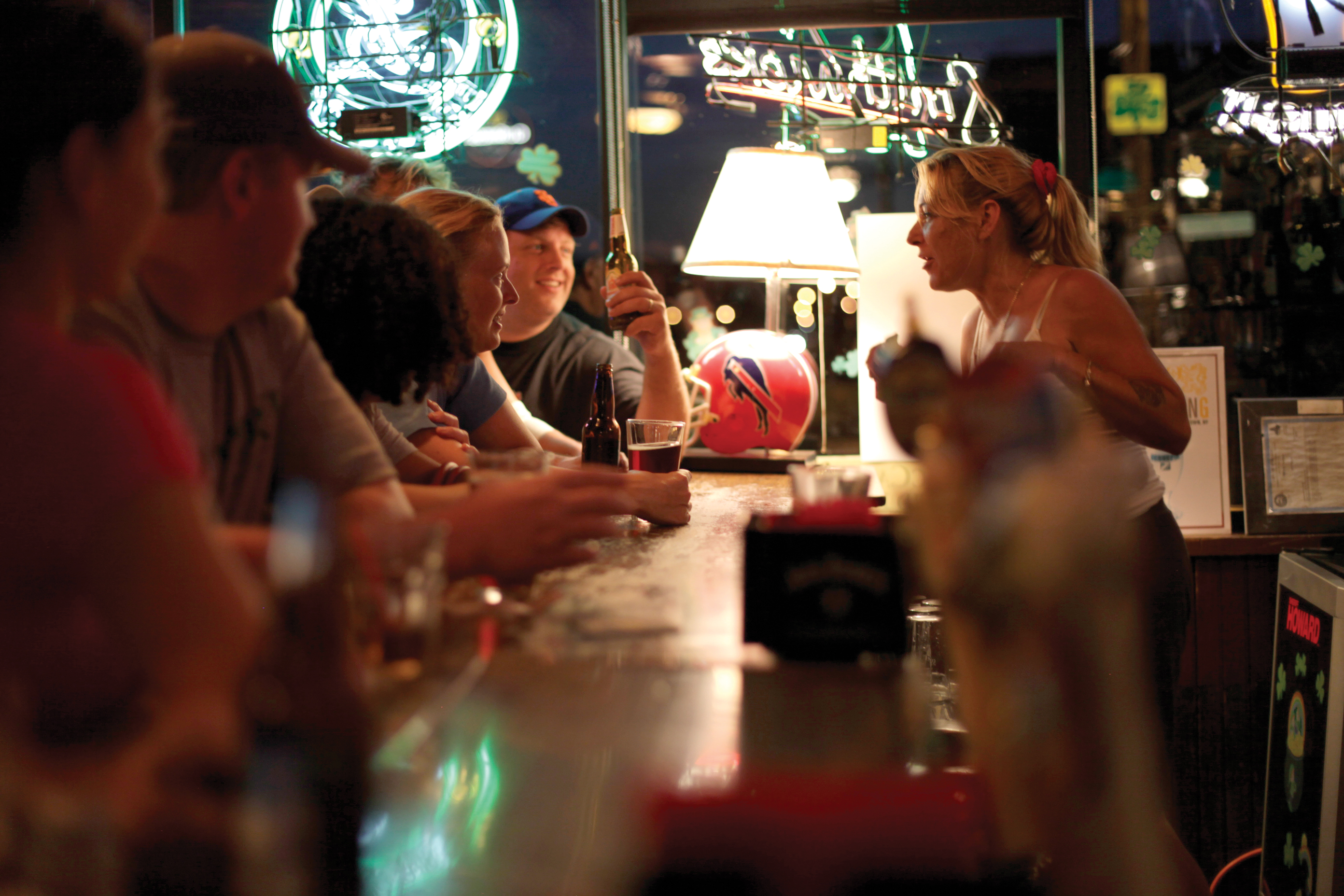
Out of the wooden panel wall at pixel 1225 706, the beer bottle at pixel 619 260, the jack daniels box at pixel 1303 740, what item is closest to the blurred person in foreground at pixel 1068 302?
the jack daniels box at pixel 1303 740

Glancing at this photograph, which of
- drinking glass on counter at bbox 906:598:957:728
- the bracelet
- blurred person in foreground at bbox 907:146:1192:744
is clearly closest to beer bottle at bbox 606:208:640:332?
blurred person in foreground at bbox 907:146:1192:744

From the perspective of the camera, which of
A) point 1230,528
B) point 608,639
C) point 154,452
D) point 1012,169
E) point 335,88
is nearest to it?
point 154,452

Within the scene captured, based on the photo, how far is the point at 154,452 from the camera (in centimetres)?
37

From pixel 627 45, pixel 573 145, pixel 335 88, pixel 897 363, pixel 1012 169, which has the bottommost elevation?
pixel 897 363

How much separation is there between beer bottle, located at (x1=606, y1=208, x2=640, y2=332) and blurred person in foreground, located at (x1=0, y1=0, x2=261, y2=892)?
1535 mm

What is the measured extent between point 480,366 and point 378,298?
94cm

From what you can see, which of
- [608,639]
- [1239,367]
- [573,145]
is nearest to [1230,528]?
[1239,367]

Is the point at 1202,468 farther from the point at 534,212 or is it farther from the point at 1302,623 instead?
the point at 534,212

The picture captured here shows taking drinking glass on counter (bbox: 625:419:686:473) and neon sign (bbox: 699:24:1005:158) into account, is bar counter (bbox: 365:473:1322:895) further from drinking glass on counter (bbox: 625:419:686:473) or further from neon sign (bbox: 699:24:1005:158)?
Answer: neon sign (bbox: 699:24:1005:158)

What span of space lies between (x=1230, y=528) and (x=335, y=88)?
8.11ft

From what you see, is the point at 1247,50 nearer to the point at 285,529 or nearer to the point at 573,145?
the point at 573,145

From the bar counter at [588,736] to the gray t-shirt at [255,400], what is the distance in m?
0.12

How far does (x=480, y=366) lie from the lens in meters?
1.48

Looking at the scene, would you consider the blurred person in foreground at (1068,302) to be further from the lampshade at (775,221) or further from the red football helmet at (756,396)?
the lampshade at (775,221)
